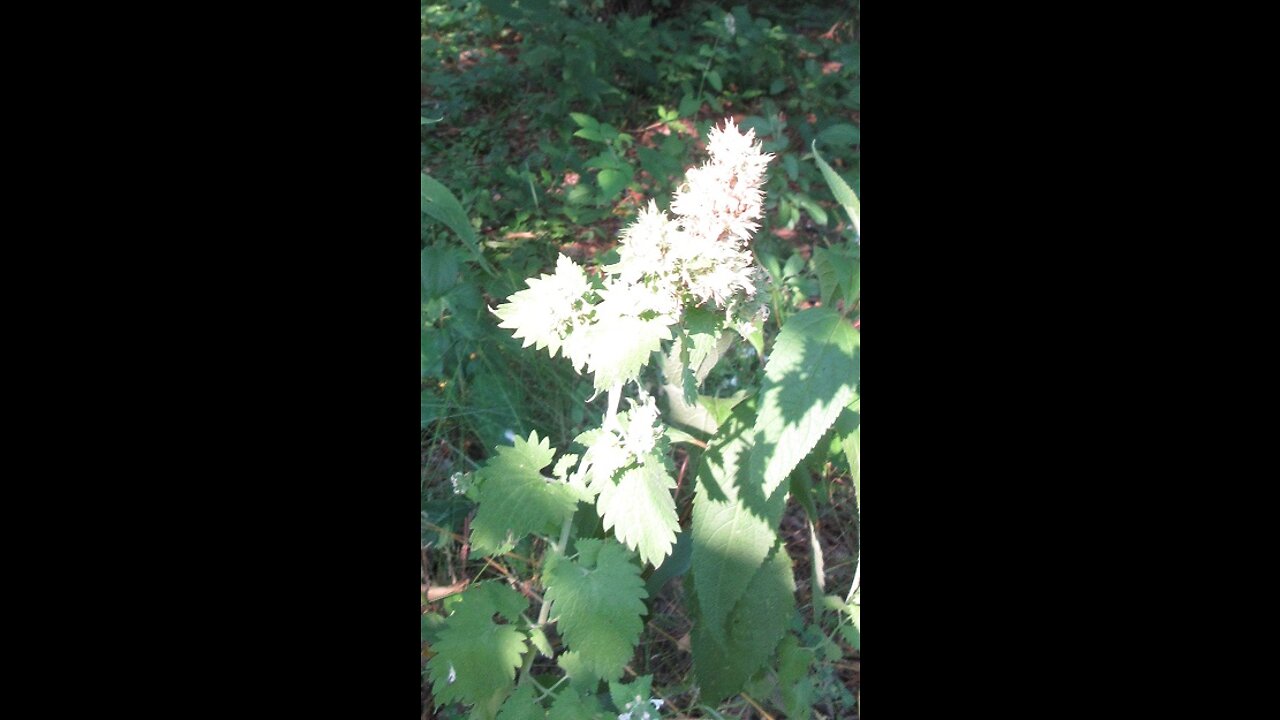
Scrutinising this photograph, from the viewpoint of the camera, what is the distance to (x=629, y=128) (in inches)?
184

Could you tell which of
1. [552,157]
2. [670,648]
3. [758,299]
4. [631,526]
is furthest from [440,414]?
[552,157]

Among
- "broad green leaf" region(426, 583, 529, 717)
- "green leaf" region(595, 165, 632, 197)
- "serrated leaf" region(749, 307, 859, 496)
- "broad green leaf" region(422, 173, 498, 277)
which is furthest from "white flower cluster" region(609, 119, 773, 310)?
"green leaf" region(595, 165, 632, 197)

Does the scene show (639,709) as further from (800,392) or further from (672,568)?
(800,392)

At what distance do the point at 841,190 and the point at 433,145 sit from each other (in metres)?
2.62

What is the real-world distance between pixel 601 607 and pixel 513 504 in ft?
0.83

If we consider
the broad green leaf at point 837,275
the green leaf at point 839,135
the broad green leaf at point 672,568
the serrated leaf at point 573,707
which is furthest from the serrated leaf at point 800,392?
the green leaf at point 839,135

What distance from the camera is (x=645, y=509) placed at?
70.3 inches

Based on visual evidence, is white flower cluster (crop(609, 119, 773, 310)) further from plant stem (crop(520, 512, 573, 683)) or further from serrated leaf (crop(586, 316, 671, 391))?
plant stem (crop(520, 512, 573, 683))

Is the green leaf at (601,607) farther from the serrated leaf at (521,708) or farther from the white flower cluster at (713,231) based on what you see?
the white flower cluster at (713,231)

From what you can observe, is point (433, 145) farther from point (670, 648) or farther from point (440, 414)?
point (670, 648)

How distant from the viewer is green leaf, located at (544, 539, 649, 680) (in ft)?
5.87

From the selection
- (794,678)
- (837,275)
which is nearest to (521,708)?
(794,678)

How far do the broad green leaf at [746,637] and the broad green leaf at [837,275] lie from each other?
604 millimetres

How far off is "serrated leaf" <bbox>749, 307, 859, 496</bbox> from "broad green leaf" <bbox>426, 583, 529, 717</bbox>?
0.55 m
